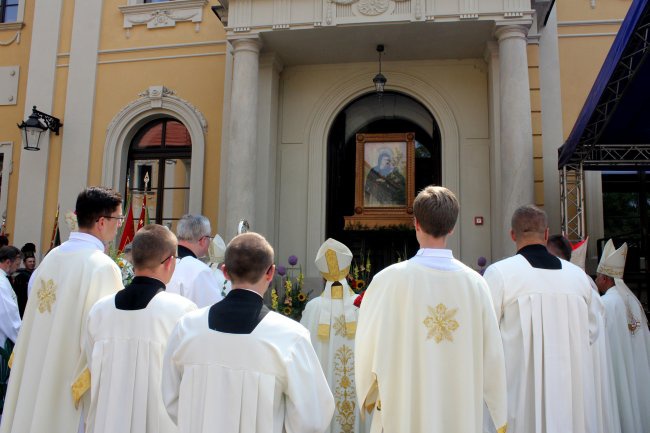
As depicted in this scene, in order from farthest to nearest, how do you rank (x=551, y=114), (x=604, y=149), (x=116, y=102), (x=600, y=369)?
(x=116, y=102) < (x=551, y=114) < (x=604, y=149) < (x=600, y=369)

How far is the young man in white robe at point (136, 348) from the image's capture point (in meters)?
3.08

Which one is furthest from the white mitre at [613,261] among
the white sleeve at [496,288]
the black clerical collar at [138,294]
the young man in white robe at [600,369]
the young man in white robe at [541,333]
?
the black clerical collar at [138,294]

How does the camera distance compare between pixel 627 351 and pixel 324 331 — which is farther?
pixel 627 351

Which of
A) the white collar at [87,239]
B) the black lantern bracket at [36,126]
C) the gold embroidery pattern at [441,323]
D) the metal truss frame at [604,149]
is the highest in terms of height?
the black lantern bracket at [36,126]

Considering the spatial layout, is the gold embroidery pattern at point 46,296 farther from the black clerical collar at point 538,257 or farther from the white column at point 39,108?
the white column at point 39,108

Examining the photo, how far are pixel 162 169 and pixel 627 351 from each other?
862 centimetres

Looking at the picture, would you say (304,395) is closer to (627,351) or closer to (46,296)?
(46,296)

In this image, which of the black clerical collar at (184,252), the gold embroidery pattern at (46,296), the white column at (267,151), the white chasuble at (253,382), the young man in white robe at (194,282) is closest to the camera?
the white chasuble at (253,382)

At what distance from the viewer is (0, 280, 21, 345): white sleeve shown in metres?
5.54

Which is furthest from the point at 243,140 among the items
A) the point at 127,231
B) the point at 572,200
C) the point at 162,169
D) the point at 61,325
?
the point at 61,325

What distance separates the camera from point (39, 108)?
1141 centimetres

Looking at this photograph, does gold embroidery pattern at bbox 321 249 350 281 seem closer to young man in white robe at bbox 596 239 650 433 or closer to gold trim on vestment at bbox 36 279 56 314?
gold trim on vestment at bbox 36 279 56 314

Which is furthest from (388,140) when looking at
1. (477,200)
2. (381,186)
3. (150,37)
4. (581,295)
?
(581,295)

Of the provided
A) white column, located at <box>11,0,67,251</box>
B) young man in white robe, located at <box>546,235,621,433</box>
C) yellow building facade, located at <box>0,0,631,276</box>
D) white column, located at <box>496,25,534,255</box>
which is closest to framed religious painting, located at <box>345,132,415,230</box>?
yellow building facade, located at <box>0,0,631,276</box>
